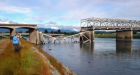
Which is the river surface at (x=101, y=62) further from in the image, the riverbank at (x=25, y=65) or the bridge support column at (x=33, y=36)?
the bridge support column at (x=33, y=36)

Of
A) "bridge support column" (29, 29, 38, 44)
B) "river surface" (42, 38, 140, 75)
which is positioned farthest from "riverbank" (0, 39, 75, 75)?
"bridge support column" (29, 29, 38, 44)

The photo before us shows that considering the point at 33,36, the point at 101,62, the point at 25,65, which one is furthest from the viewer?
the point at 33,36

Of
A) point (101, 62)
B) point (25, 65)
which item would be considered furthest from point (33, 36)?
point (25, 65)

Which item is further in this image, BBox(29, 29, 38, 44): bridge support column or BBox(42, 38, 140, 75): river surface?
BBox(29, 29, 38, 44): bridge support column

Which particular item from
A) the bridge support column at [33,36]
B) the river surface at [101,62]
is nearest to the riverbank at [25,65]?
the river surface at [101,62]

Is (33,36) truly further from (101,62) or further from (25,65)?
(25,65)

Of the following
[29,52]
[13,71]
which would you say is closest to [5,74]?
[13,71]

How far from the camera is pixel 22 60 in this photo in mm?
21875

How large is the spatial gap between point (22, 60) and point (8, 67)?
113cm

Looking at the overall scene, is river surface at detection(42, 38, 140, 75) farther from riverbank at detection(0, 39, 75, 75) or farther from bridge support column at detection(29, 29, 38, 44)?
bridge support column at detection(29, 29, 38, 44)

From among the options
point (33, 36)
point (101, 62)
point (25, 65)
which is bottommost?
point (101, 62)

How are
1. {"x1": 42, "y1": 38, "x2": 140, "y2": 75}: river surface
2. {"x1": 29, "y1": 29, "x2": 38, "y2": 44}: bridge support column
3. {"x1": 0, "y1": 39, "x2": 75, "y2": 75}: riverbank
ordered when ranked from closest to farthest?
{"x1": 0, "y1": 39, "x2": 75, "y2": 75}: riverbank, {"x1": 42, "y1": 38, "x2": 140, "y2": 75}: river surface, {"x1": 29, "y1": 29, "x2": 38, "y2": 44}: bridge support column

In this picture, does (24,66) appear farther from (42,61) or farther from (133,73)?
(133,73)

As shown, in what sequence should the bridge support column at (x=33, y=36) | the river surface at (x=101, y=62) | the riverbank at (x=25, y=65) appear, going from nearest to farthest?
the riverbank at (x=25, y=65), the river surface at (x=101, y=62), the bridge support column at (x=33, y=36)
